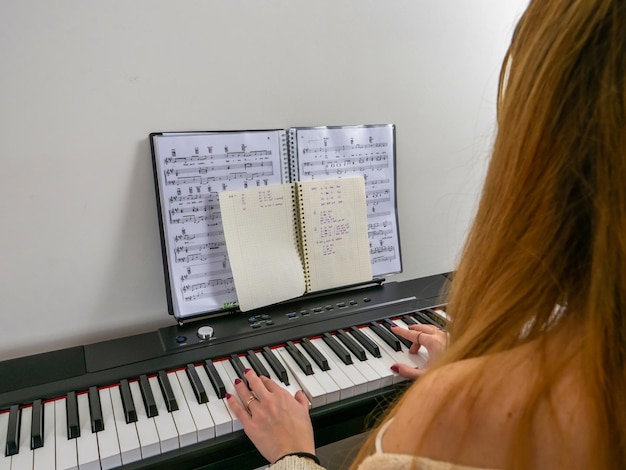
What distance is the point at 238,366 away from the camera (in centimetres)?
99

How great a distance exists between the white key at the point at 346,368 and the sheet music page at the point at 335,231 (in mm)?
199

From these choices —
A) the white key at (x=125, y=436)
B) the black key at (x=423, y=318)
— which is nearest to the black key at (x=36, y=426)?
the white key at (x=125, y=436)

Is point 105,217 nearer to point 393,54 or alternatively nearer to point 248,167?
point 248,167

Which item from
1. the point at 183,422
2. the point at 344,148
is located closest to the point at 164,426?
the point at 183,422

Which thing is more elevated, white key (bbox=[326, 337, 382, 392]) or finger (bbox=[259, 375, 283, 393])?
finger (bbox=[259, 375, 283, 393])

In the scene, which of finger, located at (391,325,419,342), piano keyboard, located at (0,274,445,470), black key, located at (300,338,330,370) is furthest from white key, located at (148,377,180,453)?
finger, located at (391,325,419,342)

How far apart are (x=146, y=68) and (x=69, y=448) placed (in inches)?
30.7

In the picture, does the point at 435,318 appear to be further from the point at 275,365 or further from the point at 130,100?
the point at 130,100

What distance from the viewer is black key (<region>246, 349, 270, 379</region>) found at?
3.18 ft

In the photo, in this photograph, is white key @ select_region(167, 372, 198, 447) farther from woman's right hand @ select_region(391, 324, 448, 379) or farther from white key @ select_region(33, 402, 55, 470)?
woman's right hand @ select_region(391, 324, 448, 379)

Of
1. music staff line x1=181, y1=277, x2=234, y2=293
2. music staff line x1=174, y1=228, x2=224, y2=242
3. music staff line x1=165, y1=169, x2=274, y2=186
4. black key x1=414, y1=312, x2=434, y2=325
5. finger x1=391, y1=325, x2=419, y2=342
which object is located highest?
music staff line x1=165, y1=169, x2=274, y2=186

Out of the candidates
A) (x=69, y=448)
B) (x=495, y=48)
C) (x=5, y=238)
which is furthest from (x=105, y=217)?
(x=495, y=48)

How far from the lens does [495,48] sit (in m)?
1.51

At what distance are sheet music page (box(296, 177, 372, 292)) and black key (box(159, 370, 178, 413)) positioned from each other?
436 millimetres
